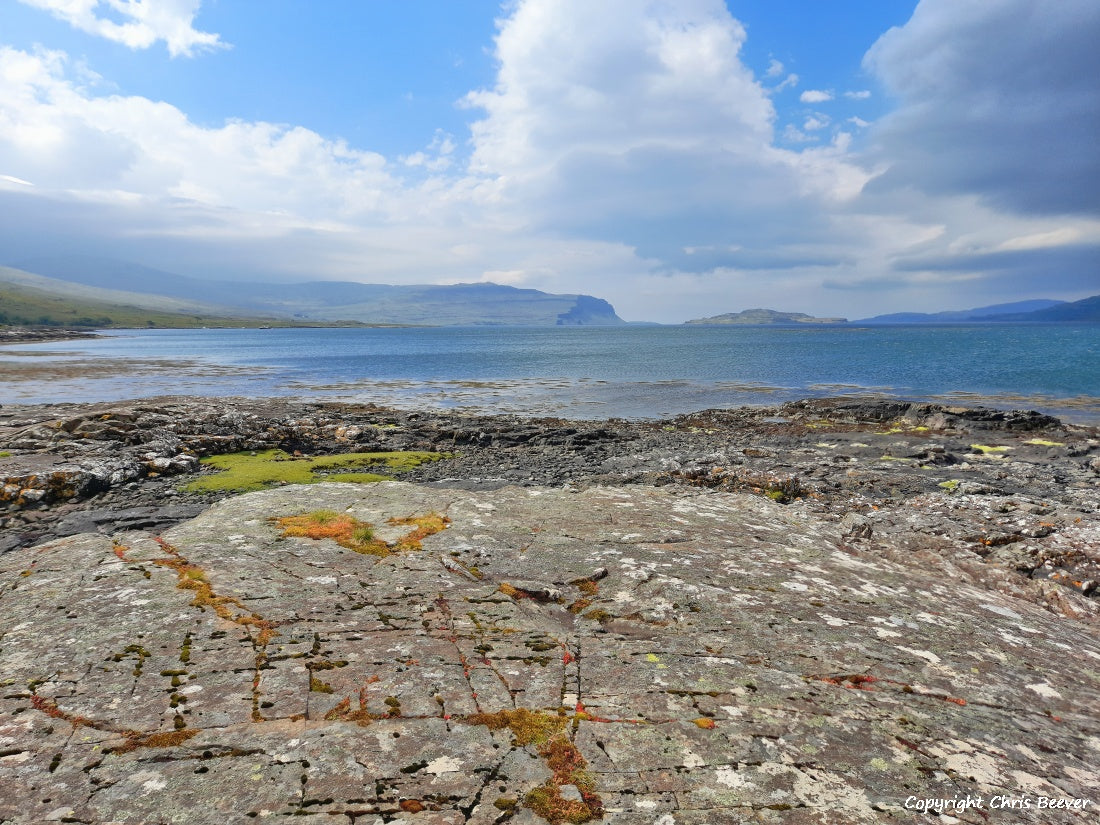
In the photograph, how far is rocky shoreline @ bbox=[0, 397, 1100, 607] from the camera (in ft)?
42.7

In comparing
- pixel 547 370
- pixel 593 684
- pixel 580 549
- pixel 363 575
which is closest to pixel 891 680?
pixel 593 684

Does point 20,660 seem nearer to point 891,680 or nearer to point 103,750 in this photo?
point 103,750

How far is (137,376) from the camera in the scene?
72.8 meters

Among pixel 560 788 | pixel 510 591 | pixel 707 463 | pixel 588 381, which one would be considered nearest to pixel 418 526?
pixel 510 591

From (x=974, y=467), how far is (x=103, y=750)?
30113mm

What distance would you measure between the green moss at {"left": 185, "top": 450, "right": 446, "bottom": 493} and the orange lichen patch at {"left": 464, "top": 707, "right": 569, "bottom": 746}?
45.0ft

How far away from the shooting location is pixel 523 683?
6.35 meters

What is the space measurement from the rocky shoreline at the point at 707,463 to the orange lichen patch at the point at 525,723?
10046 millimetres

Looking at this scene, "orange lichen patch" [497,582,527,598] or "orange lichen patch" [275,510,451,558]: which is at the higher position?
"orange lichen patch" [275,510,451,558]

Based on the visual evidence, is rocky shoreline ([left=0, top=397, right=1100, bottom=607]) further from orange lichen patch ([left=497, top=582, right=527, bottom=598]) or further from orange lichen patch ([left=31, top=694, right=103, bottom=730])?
orange lichen patch ([left=497, top=582, right=527, bottom=598])

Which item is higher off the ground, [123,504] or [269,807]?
[269,807]

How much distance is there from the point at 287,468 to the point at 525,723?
18081 millimetres

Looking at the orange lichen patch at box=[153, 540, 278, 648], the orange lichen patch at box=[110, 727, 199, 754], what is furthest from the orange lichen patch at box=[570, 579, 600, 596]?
the orange lichen patch at box=[110, 727, 199, 754]

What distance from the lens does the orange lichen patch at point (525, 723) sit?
542 cm
